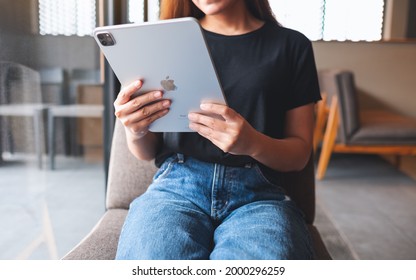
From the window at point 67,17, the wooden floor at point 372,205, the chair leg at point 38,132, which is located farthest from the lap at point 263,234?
the wooden floor at point 372,205

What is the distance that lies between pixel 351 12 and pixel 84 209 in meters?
2.46

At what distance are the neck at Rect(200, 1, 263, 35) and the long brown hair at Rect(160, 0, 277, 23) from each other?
3 cm

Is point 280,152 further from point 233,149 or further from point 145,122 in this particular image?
point 145,122

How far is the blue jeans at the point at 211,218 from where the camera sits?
0.60 m

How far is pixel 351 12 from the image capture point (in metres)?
2.98

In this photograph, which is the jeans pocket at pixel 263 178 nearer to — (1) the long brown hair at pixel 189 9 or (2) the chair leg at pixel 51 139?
(1) the long brown hair at pixel 189 9

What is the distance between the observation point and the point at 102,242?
0.80 metres

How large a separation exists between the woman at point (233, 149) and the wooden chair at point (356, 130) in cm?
166

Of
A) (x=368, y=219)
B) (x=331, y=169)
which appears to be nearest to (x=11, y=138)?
(x=368, y=219)

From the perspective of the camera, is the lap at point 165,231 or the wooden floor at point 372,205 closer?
the lap at point 165,231

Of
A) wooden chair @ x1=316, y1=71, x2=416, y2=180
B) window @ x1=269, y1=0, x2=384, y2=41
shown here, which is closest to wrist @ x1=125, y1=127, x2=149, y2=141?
wooden chair @ x1=316, y1=71, x2=416, y2=180

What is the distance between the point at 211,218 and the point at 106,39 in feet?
1.05

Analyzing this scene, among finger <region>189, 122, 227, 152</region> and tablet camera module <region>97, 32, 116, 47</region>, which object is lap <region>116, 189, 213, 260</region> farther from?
tablet camera module <region>97, 32, 116, 47</region>
